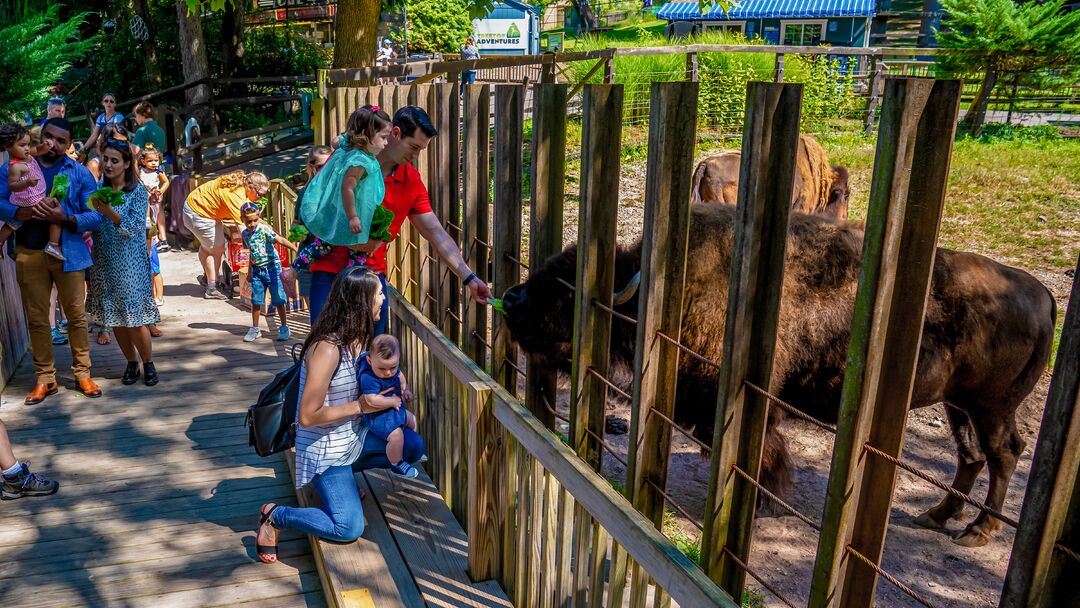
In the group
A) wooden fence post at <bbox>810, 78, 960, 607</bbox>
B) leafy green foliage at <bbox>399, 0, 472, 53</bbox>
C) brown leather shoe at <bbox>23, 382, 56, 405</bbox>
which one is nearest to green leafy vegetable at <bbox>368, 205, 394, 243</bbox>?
wooden fence post at <bbox>810, 78, 960, 607</bbox>

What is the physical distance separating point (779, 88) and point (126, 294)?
5256 millimetres

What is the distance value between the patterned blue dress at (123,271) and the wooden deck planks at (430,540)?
243 cm

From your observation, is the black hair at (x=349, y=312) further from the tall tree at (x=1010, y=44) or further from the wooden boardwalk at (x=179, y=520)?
the tall tree at (x=1010, y=44)

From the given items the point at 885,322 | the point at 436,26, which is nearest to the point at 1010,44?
the point at 885,322

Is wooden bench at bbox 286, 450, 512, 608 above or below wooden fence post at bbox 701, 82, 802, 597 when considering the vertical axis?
below

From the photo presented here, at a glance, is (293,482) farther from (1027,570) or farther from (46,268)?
(1027,570)

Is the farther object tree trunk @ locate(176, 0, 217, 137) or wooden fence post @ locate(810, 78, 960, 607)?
tree trunk @ locate(176, 0, 217, 137)

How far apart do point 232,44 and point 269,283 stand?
704 inches

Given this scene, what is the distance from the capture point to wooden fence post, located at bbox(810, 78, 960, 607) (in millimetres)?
1965

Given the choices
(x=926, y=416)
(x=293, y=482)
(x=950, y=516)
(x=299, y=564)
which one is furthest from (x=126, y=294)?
(x=926, y=416)

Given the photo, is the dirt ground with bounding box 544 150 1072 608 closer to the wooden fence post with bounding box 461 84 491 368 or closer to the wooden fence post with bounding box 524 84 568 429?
the wooden fence post with bounding box 461 84 491 368

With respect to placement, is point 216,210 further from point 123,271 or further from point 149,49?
point 149,49

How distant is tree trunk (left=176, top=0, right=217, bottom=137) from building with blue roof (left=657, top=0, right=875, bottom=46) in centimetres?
1912

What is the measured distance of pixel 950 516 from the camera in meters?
5.48
